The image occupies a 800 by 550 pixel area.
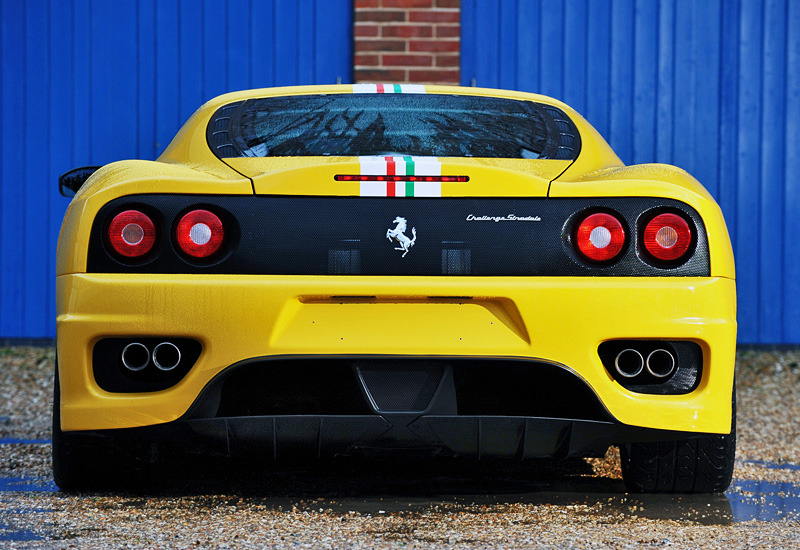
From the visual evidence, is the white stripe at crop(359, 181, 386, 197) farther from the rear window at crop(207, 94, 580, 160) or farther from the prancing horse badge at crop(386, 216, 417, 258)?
the rear window at crop(207, 94, 580, 160)

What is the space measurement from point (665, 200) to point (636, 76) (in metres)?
4.90

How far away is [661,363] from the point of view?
2877mm

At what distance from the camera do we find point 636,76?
7523 millimetres

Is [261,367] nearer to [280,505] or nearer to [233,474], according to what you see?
[280,505]

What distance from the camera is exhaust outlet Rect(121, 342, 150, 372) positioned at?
2.85 meters

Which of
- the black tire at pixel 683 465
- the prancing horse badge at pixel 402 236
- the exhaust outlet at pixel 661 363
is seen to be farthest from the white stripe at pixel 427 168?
the black tire at pixel 683 465

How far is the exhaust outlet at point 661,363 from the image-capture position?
9.39 feet

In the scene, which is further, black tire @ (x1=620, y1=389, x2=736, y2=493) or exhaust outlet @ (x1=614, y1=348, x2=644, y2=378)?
black tire @ (x1=620, y1=389, x2=736, y2=493)

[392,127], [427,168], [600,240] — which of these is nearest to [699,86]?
[392,127]

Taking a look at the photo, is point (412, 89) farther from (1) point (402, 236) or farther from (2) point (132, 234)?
(2) point (132, 234)

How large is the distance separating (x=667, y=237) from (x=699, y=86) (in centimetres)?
503

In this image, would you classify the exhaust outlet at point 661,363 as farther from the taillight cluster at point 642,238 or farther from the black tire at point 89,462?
the black tire at point 89,462

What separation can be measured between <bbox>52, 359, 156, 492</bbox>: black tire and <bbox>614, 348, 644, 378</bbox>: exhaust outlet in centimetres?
150

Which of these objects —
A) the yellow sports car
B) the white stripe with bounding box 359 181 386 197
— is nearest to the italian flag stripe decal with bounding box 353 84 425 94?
the yellow sports car
